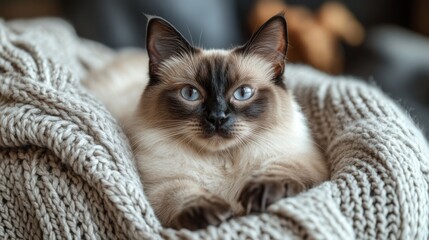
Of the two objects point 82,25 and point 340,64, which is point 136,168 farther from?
point 340,64

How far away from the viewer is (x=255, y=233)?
38.8 inches

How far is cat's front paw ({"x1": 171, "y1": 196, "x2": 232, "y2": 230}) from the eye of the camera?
3.33ft

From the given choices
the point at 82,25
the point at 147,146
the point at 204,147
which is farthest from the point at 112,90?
the point at 82,25

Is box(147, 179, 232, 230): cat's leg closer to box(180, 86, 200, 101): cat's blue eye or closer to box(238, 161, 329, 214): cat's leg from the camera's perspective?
box(238, 161, 329, 214): cat's leg

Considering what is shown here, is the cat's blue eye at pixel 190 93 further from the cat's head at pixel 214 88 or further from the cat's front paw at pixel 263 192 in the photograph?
the cat's front paw at pixel 263 192

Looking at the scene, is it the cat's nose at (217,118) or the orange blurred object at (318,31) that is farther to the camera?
the orange blurred object at (318,31)

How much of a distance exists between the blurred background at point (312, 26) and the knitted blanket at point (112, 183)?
1.15 m

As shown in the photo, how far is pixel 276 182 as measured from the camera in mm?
1088

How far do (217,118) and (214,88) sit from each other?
85 millimetres

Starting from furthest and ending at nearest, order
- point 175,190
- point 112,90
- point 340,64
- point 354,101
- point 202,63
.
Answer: point 340,64
point 112,90
point 354,101
point 202,63
point 175,190

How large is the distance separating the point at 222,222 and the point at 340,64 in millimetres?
2168

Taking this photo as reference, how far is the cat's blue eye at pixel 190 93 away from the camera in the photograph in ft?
3.94

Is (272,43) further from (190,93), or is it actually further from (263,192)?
(263,192)

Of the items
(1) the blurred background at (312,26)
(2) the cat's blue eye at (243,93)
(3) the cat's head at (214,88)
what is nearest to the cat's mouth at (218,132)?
(3) the cat's head at (214,88)
